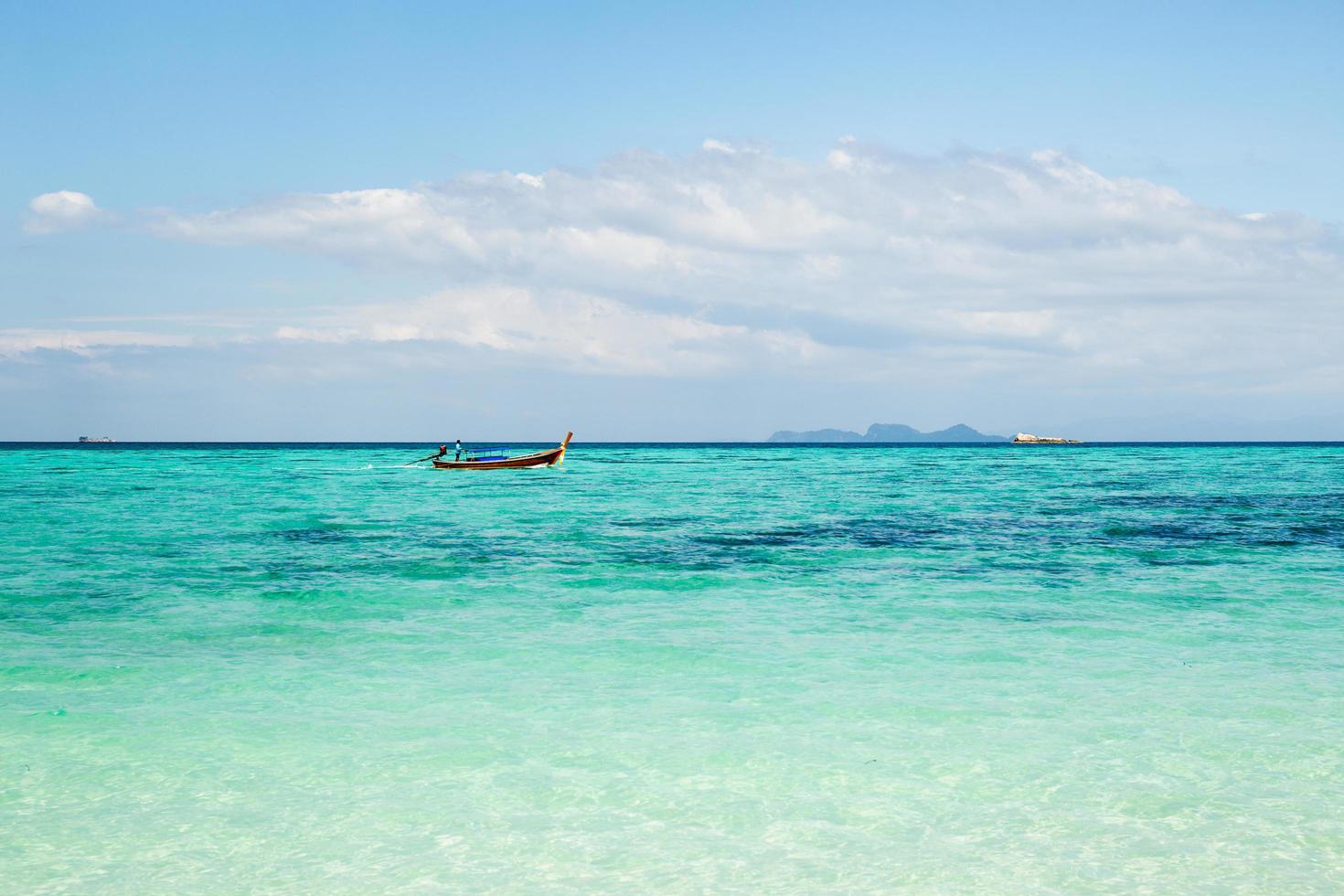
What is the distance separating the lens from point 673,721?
9.34 metres

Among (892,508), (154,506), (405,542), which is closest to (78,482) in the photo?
(154,506)

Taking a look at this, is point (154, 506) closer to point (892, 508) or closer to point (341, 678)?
point (892, 508)

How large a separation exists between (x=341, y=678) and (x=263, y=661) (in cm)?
148

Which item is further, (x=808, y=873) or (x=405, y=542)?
(x=405, y=542)

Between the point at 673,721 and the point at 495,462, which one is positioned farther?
the point at 495,462

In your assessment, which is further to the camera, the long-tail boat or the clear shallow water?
the long-tail boat

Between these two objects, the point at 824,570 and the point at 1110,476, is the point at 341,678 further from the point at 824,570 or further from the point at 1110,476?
the point at 1110,476

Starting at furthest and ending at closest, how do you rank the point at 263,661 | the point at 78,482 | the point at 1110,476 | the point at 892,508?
the point at 1110,476 → the point at 78,482 → the point at 892,508 → the point at 263,661

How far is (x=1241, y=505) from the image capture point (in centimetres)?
3816

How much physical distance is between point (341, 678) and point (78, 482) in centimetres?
5608

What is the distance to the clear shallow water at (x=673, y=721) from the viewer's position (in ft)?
20.7

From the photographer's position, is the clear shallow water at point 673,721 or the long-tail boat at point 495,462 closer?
the clear shallow water at point 673,721

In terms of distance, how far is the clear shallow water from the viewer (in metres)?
6.30

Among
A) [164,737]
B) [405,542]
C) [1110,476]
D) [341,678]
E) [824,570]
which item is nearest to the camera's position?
[164,737]
